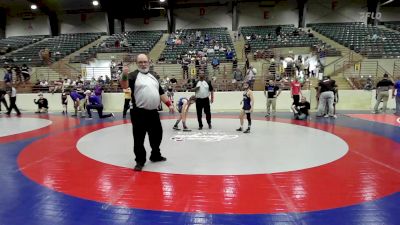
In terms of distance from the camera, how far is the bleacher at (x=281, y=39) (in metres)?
19.8

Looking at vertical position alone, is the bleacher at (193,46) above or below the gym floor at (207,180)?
above

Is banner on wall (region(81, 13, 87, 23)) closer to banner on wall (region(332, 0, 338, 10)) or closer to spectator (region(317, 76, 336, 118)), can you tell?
banner on wall (region(332, 0, 338, 10))

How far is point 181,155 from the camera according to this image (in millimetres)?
5480

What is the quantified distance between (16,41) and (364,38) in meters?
29.5

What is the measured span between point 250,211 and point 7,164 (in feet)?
13.5

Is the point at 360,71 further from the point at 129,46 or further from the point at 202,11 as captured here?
the point at 202,11

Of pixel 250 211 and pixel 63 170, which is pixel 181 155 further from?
pixel 250 211

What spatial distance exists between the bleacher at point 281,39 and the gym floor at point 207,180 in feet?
43.9

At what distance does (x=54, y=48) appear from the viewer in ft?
82.3

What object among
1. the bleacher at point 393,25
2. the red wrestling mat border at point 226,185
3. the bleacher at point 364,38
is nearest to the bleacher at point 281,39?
the bleacher at point 364,38

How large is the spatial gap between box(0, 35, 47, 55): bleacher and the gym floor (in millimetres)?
22972

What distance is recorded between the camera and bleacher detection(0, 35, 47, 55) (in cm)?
2630

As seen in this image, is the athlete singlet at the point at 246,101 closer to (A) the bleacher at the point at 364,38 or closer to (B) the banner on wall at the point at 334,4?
(A) the bleacher at the point at 364,38

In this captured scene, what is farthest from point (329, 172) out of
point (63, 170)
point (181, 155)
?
point (63, 170)
